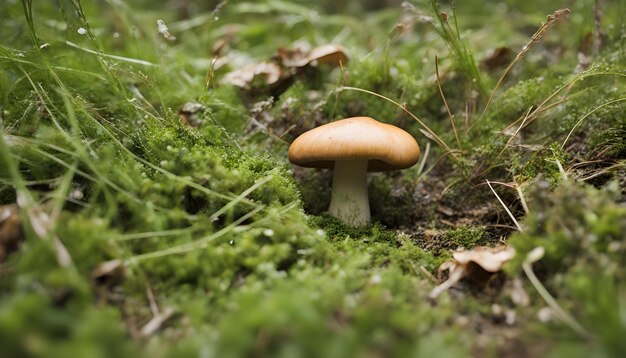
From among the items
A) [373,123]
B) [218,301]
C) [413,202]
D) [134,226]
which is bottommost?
[413,202]

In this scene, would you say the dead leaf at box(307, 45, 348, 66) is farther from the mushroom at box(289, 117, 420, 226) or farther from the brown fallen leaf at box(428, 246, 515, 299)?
the brown fallen leaf at box(428, 246, 515, 299)

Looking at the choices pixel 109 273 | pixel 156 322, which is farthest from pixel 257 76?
pixel 156 322

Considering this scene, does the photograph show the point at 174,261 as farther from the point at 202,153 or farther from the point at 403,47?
the point at 403,47

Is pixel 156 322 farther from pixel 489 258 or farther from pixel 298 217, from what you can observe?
pixel 489 258

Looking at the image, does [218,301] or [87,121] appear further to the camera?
[87,121]

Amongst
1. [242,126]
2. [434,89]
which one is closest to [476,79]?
[434,89]
